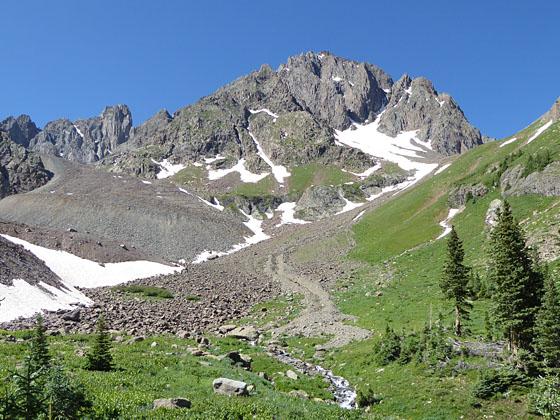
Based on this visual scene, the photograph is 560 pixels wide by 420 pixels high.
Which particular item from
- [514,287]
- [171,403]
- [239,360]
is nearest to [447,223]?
[514,287]

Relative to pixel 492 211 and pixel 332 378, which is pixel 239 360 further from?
pixel 492 211

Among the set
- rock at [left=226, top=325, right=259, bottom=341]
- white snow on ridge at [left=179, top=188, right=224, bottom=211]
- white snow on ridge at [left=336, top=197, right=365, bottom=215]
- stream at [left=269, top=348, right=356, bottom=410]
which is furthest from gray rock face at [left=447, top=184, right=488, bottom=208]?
white snow on ridge at [left=179, top=188, right=224, bottom=211]

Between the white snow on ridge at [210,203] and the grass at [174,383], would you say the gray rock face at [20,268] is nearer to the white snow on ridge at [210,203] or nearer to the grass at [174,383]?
the grass at [174,383]

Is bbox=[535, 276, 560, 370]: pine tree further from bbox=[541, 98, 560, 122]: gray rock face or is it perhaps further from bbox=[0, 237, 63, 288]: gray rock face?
bbox=[541, 98, 560, 122]: gray rock face

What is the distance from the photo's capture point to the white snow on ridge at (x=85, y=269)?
233 ft

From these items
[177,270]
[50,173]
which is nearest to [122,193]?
[50,173]

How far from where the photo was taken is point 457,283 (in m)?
31.8

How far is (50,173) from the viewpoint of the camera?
19975cm

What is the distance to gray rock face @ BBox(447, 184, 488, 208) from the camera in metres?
79.3

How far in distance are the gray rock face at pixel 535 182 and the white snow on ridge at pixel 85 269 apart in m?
68.9

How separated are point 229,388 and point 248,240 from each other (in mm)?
121057

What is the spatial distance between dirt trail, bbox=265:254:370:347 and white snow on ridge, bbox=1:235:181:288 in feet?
103

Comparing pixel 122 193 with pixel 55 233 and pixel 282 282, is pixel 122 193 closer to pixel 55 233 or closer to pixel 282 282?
pixel 55 233

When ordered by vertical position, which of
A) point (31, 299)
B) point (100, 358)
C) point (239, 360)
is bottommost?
point (239, 360)
